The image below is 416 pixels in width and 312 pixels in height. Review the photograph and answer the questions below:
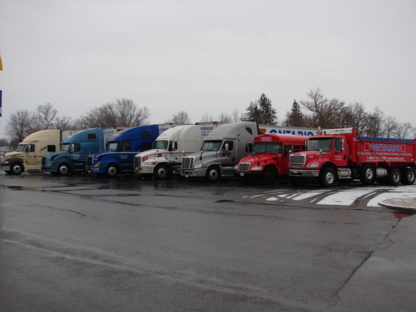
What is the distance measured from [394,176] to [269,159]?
7538mm

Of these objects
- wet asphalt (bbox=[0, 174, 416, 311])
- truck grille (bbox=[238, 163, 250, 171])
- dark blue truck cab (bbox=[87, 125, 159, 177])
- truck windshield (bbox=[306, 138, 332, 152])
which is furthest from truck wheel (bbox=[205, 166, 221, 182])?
wet asphalt (bbox=[0, 174, 416, 311])

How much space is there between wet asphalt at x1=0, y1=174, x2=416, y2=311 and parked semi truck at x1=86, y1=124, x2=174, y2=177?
16.0m

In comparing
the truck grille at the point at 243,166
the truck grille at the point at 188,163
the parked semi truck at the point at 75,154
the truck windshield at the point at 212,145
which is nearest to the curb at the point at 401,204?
the truck grille at the point at 243,166

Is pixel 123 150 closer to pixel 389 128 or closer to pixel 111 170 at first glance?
pixel 111 170

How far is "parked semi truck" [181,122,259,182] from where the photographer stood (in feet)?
73.7

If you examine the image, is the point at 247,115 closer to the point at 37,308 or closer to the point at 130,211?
the point at 130,211

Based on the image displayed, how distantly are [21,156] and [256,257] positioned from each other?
30.3 m

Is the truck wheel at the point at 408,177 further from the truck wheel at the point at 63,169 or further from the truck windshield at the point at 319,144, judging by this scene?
the truck wheel at the point at 63,169

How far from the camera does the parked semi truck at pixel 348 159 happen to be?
747 inches

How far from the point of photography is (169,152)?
25047mm

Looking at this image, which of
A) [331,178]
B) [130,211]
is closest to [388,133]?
[331,178]

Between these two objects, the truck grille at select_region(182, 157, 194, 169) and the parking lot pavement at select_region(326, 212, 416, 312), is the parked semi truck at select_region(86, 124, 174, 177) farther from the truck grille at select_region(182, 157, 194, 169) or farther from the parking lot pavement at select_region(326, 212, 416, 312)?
the parking lot pavement at select_region(326, 212, 416, 312)

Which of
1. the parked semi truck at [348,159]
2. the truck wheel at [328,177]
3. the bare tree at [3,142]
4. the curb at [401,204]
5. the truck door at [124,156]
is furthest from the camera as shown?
the bare tree at [3,142]

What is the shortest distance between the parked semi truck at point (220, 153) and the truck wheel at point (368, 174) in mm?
6631
